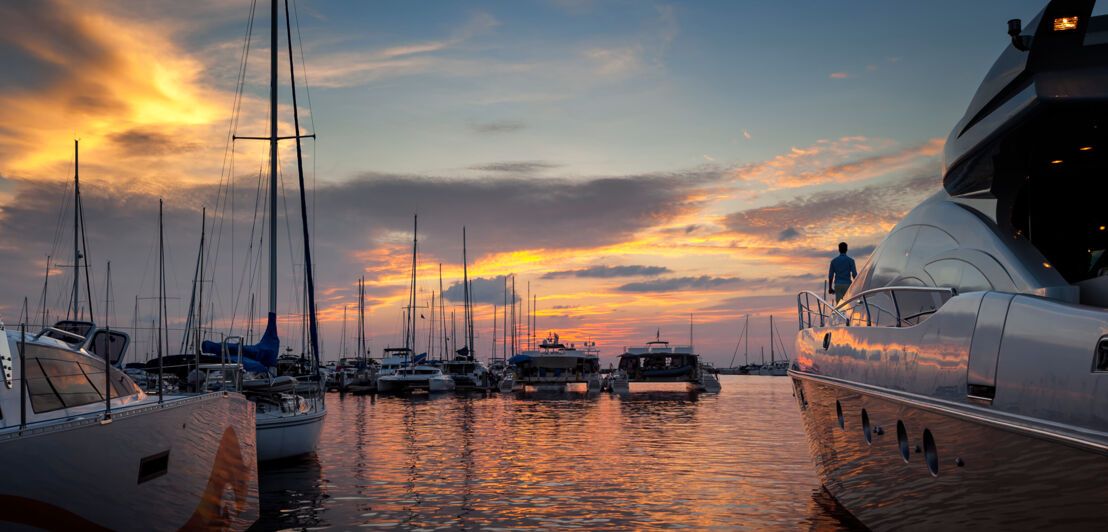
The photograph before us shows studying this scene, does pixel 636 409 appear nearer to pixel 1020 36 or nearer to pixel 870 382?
pixel 870 382

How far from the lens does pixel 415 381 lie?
5156cm

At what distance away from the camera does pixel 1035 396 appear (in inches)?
194

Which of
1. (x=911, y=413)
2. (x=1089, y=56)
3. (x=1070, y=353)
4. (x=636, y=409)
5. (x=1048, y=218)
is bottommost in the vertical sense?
(x=636, y=409)

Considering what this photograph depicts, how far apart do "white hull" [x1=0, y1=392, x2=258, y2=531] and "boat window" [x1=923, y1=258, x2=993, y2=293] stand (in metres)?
7.07

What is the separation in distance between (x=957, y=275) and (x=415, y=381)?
46.7 metres

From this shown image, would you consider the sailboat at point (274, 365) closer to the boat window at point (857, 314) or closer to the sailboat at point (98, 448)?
the sailboat at point (98, 448)

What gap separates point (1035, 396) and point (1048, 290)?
1.35 m

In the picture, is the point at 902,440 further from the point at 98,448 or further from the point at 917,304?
the point at 98,448

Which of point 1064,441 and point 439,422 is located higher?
point 1064,441

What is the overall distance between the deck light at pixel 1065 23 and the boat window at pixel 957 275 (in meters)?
2.07

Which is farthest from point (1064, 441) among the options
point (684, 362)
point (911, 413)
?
point (684, 362)

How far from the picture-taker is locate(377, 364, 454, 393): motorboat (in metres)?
51.6

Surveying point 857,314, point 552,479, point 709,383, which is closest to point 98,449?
point 857,314

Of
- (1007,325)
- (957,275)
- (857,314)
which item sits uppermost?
(957,275)
